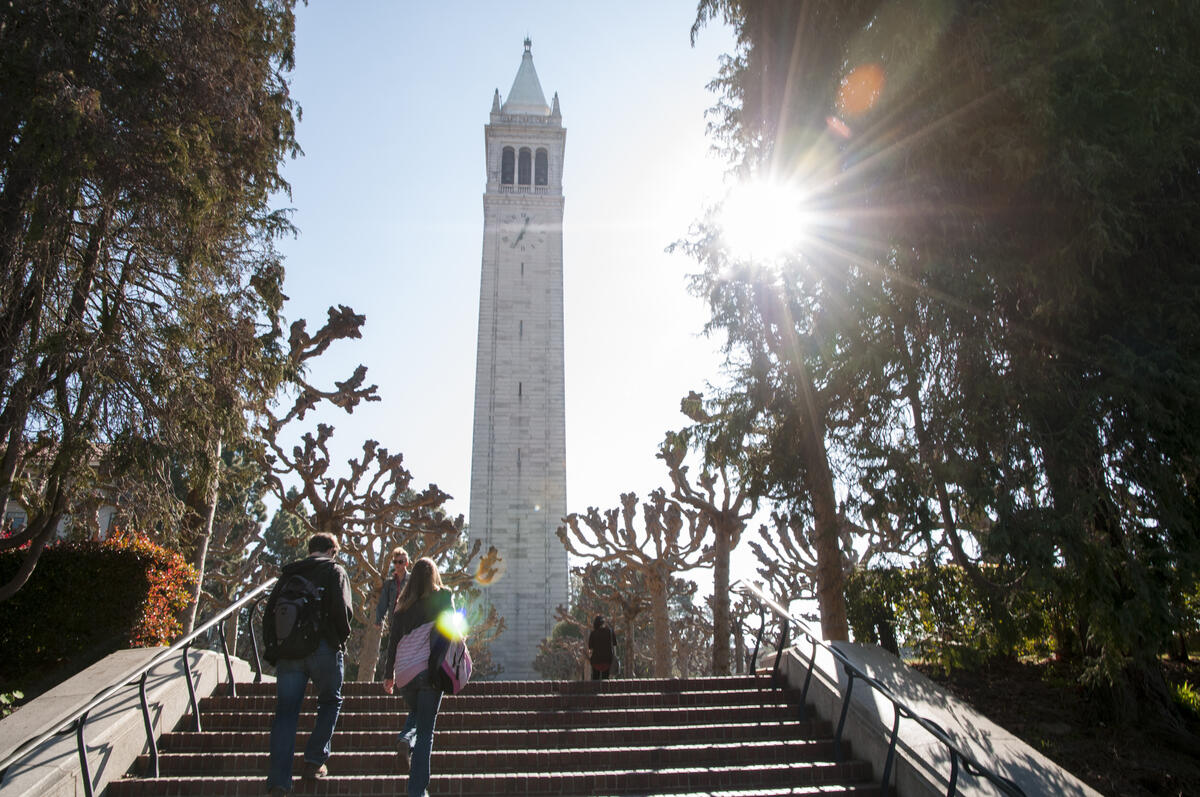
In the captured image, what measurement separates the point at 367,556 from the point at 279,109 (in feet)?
27.9

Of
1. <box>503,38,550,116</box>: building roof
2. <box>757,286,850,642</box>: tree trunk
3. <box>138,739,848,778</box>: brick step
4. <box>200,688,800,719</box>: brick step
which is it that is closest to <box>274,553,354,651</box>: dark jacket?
<box>138,739,848,778</box>: brick step

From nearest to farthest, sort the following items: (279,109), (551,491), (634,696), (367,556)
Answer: (634,696), (279,109), (367,556), (551,491)

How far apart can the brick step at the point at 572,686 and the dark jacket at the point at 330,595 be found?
87.3 inches

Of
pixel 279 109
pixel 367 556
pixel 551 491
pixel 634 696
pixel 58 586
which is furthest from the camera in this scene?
pixel 551 491

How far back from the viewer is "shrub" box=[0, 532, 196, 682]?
24.2 ft

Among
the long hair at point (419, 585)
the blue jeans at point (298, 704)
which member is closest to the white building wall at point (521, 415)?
the blue jeans at point (298, 704)

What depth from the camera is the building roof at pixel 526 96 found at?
4094 centimetres

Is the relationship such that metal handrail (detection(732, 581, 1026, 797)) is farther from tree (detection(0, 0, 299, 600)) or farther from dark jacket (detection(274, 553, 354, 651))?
tree (detection(0, 0, 299, 600))

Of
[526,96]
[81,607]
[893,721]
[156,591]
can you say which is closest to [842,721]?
[893,721]

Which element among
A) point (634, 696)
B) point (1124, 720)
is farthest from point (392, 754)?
point (1124, 720)

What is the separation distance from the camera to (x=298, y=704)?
4.74 metres

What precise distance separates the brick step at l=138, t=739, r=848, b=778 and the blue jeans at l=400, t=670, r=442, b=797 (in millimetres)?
778

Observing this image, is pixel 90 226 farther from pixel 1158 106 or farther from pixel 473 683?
pixel 1158 106

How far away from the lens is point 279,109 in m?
9.38
